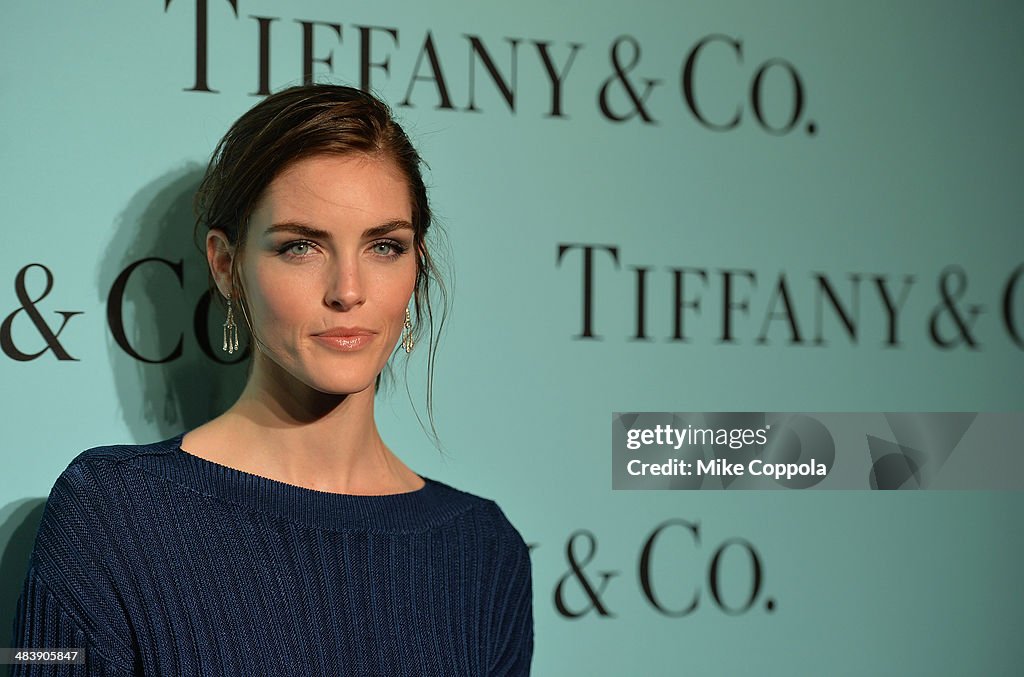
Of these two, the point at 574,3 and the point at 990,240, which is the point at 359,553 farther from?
the point at 990,240

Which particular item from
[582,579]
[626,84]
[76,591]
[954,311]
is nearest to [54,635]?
[76,591]

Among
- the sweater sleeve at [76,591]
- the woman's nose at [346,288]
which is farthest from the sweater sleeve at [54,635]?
the woman's nose at [346,288]

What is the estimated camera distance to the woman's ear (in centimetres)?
139

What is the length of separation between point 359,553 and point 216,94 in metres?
0.62

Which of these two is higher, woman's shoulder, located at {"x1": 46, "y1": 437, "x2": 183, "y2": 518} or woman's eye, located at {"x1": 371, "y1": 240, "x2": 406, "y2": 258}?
woman's eye, located at {"x1": 371, "y1": 240, "x2": 406, "y2": 258}

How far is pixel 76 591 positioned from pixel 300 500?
26cm

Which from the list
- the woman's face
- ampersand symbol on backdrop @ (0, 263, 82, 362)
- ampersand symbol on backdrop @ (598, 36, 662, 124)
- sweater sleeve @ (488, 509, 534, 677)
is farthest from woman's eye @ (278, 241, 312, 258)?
ampersand symbol on backdrop @ (598, 36, 662, 124)

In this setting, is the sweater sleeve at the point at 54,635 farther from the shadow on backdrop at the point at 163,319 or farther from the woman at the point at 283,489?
the shadow on backdrop at the point at 163,319

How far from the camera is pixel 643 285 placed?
1791 millimetres

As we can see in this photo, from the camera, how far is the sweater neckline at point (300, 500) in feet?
4.44

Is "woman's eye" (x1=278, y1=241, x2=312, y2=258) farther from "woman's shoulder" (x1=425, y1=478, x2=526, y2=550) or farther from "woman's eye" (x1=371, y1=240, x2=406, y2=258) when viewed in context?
"woman's shoulder" (x1=425, y1=478, x2=526, y2=550)

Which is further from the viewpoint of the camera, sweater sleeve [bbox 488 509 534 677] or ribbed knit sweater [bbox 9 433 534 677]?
sweater sleeve [bbox 488 509 534 677]

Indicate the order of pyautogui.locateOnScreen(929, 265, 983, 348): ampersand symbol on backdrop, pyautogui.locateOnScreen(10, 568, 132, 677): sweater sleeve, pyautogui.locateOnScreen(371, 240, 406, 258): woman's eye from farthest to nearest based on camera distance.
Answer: pyautogui.locateOnScreen(929, 265, 983, 348): ampersand symbol on backdrop < pyautogui.locateOnScreen(371, 240, 406, 258): woman's eye < pyautogui.locateOnScreen(10, 568, 132, 677): sweater sleeve

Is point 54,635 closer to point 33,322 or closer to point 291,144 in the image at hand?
point 33,322
